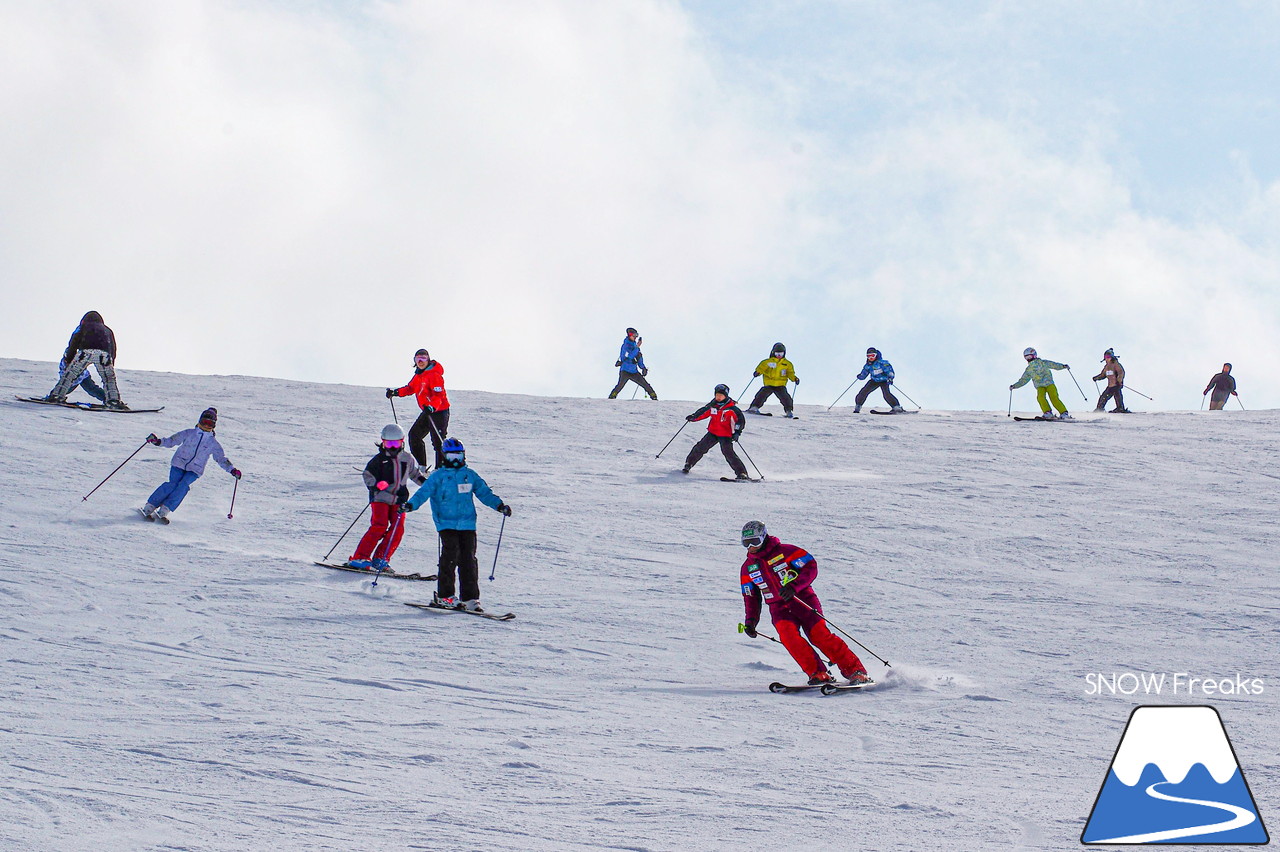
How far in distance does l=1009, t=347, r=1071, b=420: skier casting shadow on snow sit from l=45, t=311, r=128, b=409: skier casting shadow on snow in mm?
15155

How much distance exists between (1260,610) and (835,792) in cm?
626

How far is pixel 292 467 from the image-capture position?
14.6 m

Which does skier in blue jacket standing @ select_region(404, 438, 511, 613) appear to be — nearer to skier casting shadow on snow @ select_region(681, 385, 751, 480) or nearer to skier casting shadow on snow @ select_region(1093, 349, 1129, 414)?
skier casting shadow on snow @ select_region(681, 385, 751, 480)

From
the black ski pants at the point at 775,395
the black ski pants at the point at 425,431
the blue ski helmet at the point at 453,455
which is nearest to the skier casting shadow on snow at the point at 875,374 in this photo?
the black ski pants at the point at 775,395

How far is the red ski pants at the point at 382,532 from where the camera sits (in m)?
10.3

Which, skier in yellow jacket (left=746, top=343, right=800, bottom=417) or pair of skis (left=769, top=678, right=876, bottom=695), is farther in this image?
skier in yellow jacket (left=746, top=343, right=800, bottom=417)

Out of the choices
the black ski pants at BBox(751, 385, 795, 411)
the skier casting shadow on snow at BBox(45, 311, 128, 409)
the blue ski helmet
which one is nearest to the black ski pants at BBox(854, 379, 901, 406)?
the black ski pants at BBox(751, 385, 795, 411)

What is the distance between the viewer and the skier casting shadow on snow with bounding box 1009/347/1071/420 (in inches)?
838

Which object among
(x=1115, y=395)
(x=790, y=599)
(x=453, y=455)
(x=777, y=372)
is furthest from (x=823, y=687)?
(x=1115, y=395)

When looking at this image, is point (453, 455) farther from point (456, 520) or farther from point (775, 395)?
point (775, 395)

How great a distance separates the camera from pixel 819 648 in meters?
8.05

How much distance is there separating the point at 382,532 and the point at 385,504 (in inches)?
9.8

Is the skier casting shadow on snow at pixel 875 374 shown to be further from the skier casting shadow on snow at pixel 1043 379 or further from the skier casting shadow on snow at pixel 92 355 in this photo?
the skier casting shadow on snow at pixel 92 355

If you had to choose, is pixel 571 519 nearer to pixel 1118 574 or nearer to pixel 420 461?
pixel 420 461
